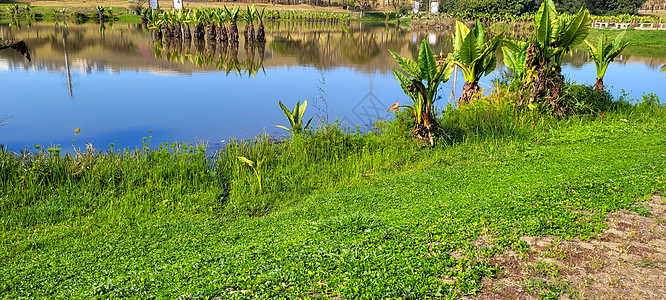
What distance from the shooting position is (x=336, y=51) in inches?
931

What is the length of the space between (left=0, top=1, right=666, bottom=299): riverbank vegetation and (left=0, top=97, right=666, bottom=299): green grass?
0.02m

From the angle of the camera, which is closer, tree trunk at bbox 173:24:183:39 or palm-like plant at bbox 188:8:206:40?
palm-like plant at bbox 188:8:206:40

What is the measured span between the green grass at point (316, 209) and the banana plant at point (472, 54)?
53.8 inches

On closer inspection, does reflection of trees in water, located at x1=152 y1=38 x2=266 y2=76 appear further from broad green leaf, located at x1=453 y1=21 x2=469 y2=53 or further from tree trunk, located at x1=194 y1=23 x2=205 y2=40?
broad green leaf, located at x1=453 y1=21 x2=469 y2=53

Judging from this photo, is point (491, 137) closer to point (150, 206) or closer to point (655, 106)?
point (655, 106)

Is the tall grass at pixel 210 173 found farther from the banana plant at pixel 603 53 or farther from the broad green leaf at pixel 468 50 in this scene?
the banana plant at pixel 603 53

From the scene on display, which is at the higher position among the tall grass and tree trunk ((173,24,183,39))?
tree trunk ((173,24,183,39))

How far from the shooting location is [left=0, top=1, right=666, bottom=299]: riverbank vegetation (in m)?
3.54

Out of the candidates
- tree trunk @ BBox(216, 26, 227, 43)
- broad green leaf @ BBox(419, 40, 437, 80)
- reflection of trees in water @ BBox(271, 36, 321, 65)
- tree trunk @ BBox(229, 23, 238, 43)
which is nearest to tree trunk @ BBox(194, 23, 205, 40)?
tree trunk @ BBox(216, 26, 227, 43)

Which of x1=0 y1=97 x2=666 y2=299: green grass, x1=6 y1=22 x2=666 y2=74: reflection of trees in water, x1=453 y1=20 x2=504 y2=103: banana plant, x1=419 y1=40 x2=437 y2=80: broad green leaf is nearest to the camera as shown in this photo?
x1=0 y1=97 x2=666 y2=299: green grass

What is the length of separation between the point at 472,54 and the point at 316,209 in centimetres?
502

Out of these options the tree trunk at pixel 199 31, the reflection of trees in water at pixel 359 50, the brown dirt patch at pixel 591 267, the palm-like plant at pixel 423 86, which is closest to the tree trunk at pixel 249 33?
the tree trunk at pixel 199 31

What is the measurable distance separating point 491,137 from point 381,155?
1.89 meters

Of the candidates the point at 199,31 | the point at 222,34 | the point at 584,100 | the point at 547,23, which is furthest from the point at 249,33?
the point at 547,23
